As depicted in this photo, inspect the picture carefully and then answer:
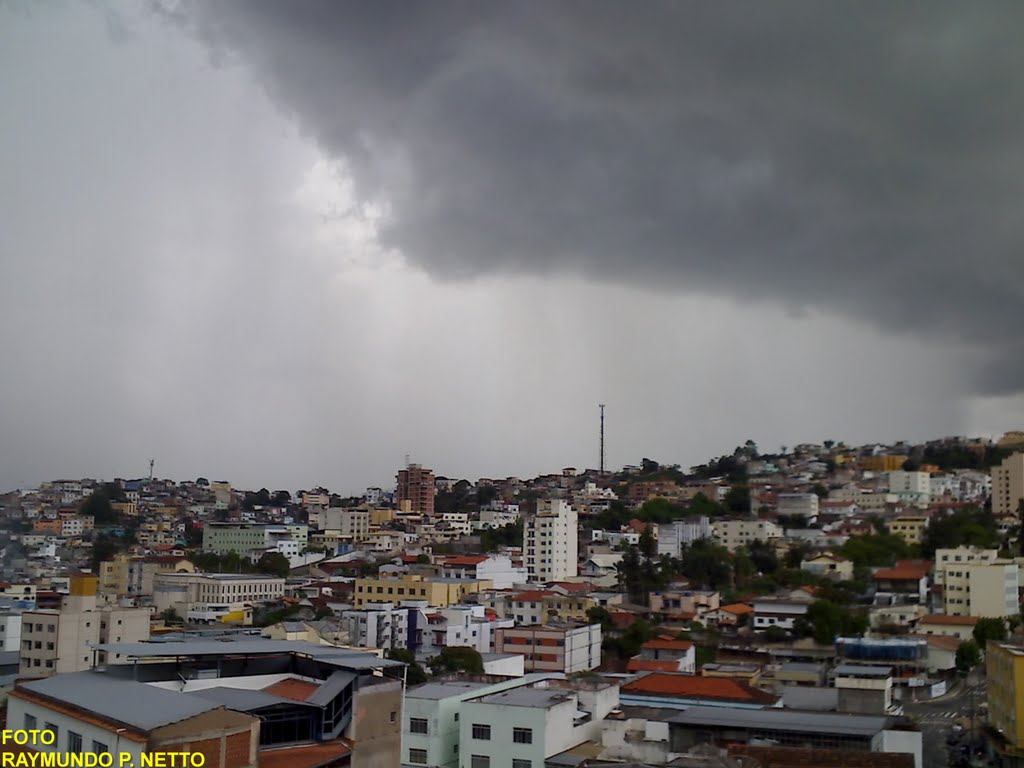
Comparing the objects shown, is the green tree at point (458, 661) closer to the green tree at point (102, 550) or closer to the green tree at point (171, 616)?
the green tree at point (171, 616)

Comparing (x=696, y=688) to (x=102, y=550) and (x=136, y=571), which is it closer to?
(x=136, y=571)

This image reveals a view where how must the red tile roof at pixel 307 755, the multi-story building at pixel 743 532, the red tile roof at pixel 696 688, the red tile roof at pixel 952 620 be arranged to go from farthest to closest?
the multi-story building at pixel 743 532 < the red tile roof at pixel 952 620 < the red tile roof at pixel 696 688 < the red tile roof at pixel 307 755

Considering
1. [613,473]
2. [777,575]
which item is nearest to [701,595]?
[777,575]

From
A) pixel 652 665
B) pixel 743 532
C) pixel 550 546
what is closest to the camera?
pixel 652 665

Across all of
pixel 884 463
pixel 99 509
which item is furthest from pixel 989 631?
pixel 99 509

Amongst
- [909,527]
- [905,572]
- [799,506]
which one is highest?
[799,506]

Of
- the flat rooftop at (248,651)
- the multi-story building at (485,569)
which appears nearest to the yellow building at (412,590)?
the multi-story building at (485,569)

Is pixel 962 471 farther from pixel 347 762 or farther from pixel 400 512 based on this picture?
pixel 347 762
